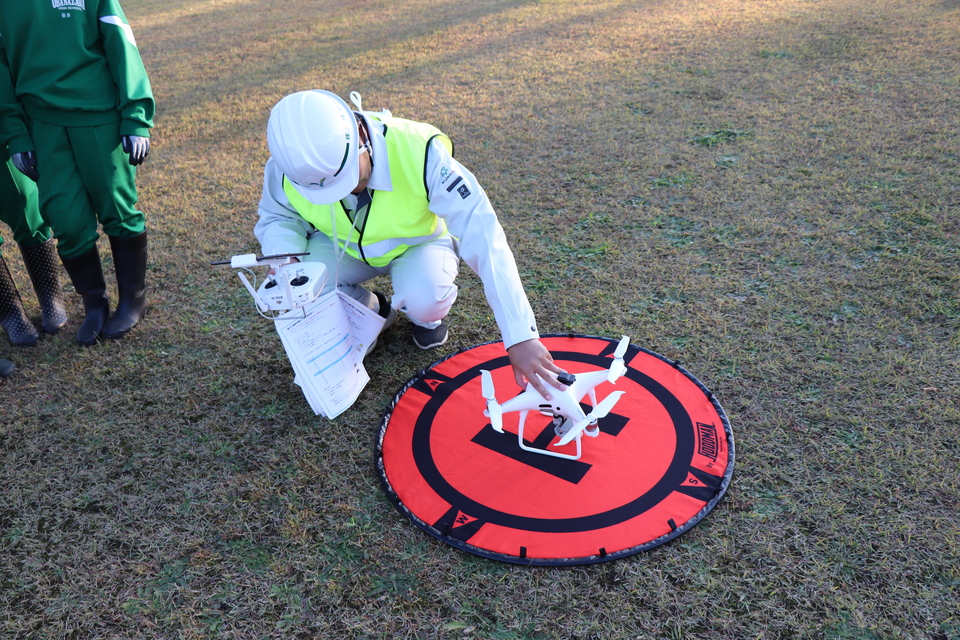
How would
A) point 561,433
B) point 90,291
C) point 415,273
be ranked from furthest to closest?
point 90,291
point 415,273
point 561,433

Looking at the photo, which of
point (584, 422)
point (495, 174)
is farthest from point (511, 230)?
point (584, 422)

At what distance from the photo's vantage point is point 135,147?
101 inches

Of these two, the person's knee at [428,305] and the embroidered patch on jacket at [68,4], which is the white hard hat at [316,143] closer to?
the person's knee at [428,305]

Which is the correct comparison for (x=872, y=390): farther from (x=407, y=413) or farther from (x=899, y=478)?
(x=407, y=413)

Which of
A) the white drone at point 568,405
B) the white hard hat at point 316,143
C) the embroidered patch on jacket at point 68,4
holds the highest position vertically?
the embroidered patch on jacket at point 68,4

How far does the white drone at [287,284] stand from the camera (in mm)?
2041

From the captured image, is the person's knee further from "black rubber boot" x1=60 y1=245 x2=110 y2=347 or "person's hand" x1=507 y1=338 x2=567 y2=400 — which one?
"black rubber boot" x1=60 y1=245 x2=110 y2=347

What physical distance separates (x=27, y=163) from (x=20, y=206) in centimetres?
30

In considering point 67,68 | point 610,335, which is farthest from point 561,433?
point 67,68

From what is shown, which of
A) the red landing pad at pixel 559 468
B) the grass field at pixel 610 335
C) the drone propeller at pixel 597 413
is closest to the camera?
the grass field at pixel 610 335

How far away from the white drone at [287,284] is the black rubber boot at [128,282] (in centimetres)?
111

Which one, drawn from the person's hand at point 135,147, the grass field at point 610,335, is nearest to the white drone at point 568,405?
the grass field at point 610,335

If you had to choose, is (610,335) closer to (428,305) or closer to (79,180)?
(428,305)

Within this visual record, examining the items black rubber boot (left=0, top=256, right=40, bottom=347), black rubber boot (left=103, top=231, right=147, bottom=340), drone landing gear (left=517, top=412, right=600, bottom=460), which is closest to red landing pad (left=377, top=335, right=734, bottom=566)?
drone landing gear (left=517, top=412, right=600, bottom=460)
